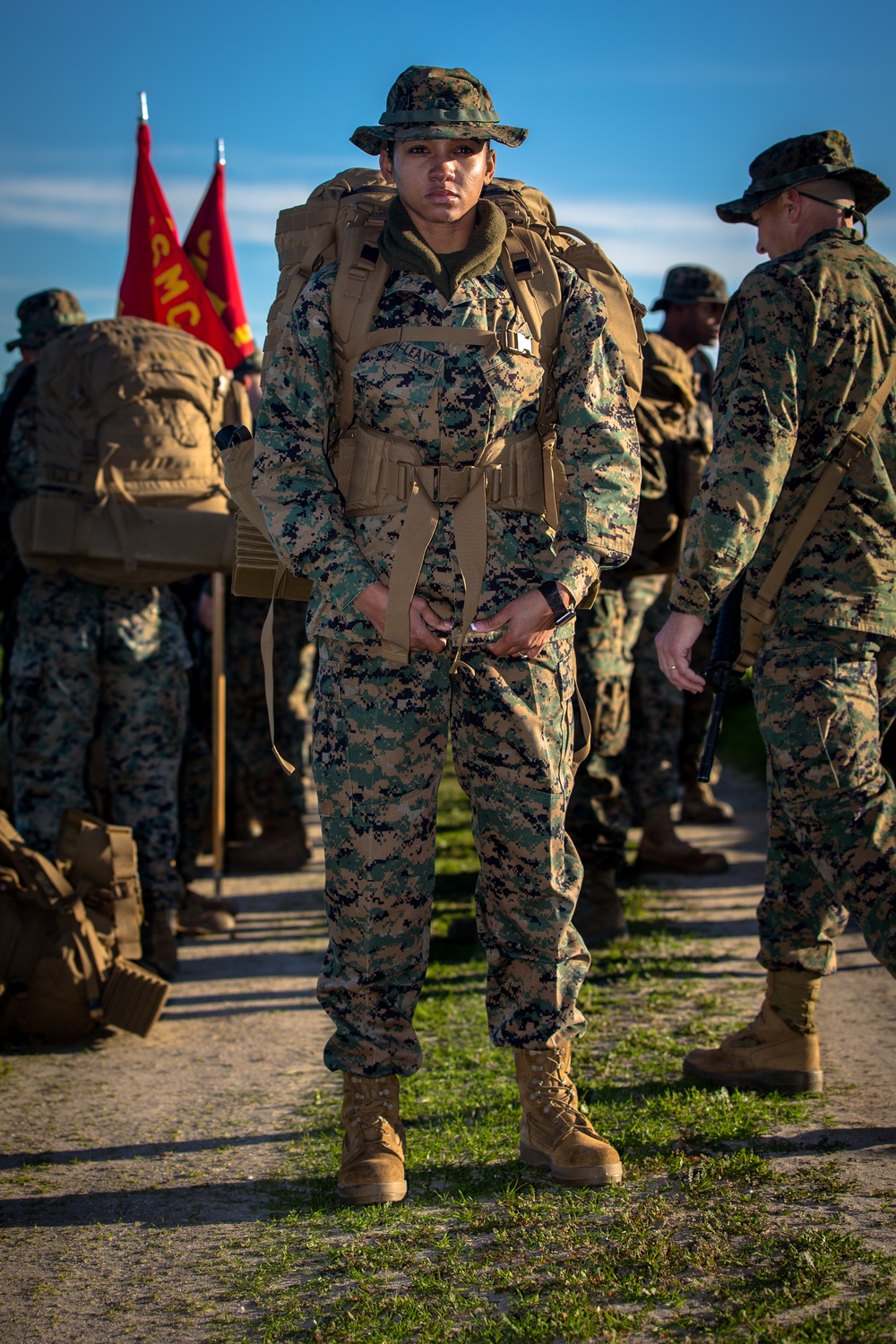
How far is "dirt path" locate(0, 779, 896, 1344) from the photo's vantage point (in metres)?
Result: 2.95

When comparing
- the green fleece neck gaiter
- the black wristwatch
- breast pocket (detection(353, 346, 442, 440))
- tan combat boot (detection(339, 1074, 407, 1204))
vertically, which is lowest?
tan combat boot (detection(339, 1074, 407, 1204))

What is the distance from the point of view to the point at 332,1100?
167 inches

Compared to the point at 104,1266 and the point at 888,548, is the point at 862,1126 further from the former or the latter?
the point at 104,1266

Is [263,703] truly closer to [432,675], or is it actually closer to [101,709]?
[101,709]

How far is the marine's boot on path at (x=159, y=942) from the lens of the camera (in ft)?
19.1

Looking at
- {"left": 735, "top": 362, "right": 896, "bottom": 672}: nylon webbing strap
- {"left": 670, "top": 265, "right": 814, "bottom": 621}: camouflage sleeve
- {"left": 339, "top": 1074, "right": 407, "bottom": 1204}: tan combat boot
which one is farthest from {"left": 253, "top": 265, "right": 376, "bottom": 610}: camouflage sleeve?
{"left": 339, "top": 1074, "right": 407, "bottom": 1204}: tan combat boot

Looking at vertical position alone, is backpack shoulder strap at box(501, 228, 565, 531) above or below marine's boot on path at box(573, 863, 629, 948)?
above

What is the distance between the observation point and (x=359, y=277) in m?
3.36

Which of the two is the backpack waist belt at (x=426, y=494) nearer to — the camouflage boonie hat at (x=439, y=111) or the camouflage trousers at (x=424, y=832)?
the camouflage trousers at (x=424, y=832)

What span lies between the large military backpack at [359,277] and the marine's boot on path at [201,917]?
3.36 meters

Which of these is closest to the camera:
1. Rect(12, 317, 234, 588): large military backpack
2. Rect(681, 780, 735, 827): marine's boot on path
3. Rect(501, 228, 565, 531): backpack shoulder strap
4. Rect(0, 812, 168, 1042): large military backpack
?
Rect(501, 228, 565, 531): backpack shoulder strap

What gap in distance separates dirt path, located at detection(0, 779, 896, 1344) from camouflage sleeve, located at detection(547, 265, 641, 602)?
1.63 m

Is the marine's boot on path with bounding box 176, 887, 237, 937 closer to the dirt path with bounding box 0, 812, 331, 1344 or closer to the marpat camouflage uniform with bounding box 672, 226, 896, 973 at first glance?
the dirt path with bounding box 0, 812, 331, 1344

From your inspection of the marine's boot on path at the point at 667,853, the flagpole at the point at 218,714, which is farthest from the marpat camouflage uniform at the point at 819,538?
the marine's boot on path at the point at 667,853
